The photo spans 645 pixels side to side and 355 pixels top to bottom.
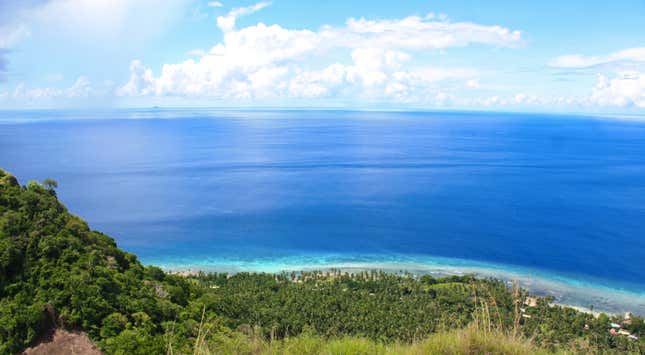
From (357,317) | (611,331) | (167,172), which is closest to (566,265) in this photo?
(611,331)

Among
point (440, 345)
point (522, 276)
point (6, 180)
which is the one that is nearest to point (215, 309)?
point (6, 180)

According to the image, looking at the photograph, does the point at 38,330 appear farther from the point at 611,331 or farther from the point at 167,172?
the point at 167,172

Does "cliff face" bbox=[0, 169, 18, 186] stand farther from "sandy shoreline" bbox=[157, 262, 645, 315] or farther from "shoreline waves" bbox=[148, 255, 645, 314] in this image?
"shoreline waves" bbox=[148, 255, 645, 314]

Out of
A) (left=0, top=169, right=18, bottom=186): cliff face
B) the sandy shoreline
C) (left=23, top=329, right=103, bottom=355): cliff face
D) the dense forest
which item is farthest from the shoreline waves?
(left=23, top=329, right=103, bottom=355): cliff face

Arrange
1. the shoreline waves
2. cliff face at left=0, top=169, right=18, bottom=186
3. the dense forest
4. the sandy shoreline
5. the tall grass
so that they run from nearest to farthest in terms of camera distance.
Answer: the tall grass < the dense forest < cliff face at left=0, top=169, right=18, bottom=186 < the sandy shoreline < the shoreline waves

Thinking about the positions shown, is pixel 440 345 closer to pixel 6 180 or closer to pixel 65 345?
pixel 65 345

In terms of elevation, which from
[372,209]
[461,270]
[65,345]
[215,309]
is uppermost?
[65,345]
